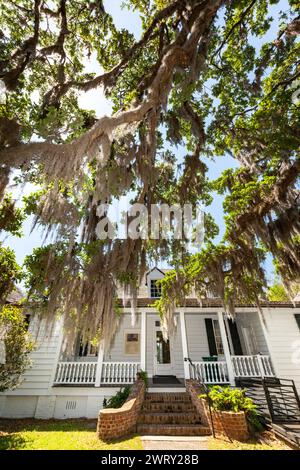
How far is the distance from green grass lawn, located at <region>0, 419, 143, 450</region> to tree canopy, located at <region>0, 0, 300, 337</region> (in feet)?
7.39

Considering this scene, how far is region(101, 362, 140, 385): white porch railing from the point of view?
8.92 m

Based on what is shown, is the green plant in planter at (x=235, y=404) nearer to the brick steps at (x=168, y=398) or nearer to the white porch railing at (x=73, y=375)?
the brick steps at (x=168, y=398)

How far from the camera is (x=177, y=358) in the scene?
11.1 metres

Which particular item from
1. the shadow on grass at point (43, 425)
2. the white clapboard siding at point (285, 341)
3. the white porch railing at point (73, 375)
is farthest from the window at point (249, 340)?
the shadow on grass at point (43, 425)

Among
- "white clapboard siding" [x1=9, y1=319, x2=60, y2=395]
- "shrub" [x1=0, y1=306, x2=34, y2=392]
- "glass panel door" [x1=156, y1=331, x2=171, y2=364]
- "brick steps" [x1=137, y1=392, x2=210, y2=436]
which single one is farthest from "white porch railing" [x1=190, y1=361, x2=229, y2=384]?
"shrub" [x1=0, y1=306, x2=34, y2=392]

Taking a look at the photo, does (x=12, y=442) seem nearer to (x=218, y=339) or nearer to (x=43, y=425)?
(x=43, y=425)

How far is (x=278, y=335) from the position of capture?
9766 millimetres

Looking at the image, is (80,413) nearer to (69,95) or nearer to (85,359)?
(85,359)

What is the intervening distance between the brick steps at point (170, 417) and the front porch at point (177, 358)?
47.2 inches

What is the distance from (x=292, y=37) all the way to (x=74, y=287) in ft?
27.9

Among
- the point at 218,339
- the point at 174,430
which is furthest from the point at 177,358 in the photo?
the point at 174,430

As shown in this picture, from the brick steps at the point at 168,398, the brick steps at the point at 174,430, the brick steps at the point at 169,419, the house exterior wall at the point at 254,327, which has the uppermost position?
the house exterior wall at the point at 254,327

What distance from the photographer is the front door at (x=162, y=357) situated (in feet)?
36.2

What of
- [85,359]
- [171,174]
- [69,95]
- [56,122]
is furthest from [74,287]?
[85,359]
